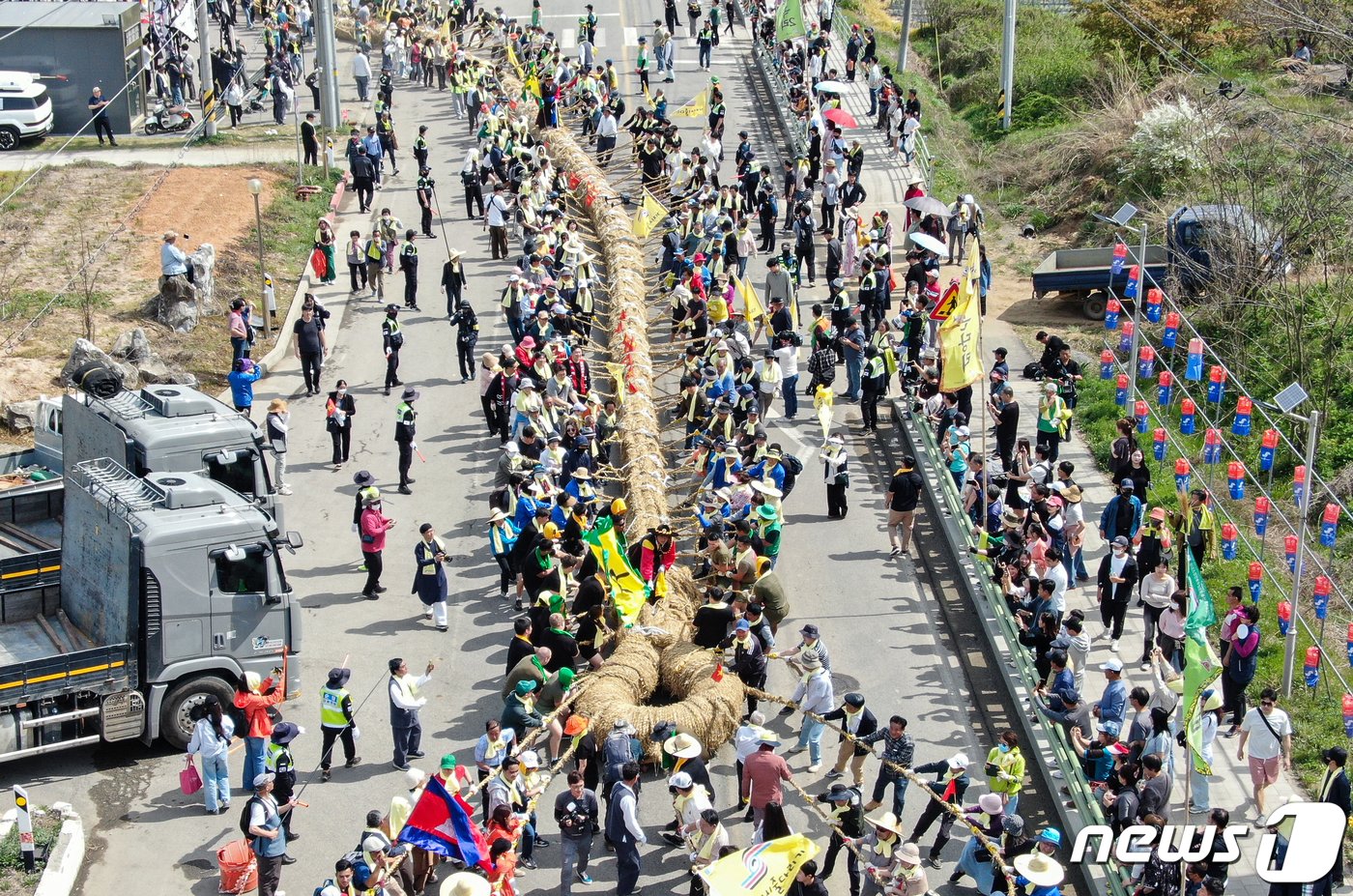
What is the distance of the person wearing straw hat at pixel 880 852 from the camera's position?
1564 centimetres

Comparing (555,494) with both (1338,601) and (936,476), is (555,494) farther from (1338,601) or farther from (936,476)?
(1338,601)

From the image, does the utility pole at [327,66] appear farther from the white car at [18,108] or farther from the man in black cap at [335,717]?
the man in black cap at [335,717]

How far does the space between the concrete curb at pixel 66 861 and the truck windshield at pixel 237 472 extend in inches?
214

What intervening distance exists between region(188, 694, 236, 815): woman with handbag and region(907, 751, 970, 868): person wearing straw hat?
721 centimetres

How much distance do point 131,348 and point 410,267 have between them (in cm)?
538

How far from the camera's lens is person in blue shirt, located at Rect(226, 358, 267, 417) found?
2689 centimetres

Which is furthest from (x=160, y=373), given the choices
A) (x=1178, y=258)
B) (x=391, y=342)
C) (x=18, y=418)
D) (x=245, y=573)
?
(x=1178, y=258)

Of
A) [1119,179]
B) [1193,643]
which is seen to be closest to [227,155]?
[1119,179]

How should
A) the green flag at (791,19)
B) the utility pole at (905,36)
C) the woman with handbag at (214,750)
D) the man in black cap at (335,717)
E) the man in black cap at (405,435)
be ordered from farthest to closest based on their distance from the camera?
the utility pole at (905,36) → the green flag at (791,19) → the man in black cap at (405,435) → the man in black cap at (335,717) → the woman with handbag at (214,750)

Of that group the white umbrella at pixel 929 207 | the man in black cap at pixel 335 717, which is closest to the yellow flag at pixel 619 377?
the white umbrella at pixel 929 207

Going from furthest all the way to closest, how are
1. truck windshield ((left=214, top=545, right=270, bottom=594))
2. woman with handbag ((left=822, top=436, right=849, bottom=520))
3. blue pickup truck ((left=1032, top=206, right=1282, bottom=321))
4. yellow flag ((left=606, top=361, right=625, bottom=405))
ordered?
blue pickup truck ((left=1032, top=206, right=1282, bottom=321)) < yellow flag ((left=606, top=361, right=625, bottom=405)) < woman with handbag ((left=822, top=436, right=849, bottom=520)) < truck windshield ((left=214, top=545, right=270, bottom=594))

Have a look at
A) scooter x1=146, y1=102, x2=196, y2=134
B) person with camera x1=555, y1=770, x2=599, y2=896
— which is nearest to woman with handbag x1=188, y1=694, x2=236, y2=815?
person with camera x1=555, y1=770, x2=599, y2=896

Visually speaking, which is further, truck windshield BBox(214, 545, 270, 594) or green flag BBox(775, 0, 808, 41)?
green flag BBox(775, 0, 808, 41)

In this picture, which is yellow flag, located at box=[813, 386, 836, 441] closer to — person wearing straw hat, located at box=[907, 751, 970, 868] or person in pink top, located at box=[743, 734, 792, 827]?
person wearing straw hat, located at box=[907, 751, 970, 868]
